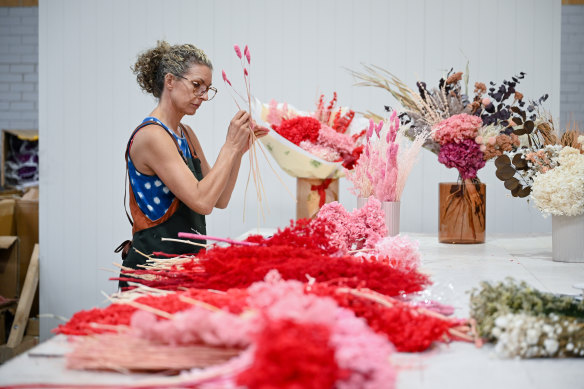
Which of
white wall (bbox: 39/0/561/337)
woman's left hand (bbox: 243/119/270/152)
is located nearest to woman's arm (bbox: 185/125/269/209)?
woman's left hand (bbox: 243/119/270/152)

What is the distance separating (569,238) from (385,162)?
65 cm

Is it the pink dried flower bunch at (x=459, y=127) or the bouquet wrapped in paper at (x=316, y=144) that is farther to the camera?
the bouquet wrapped in paper at (x=316, y=144)

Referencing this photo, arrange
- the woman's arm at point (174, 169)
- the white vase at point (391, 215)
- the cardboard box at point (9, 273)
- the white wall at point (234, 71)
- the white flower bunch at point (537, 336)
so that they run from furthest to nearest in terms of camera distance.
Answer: the cardboard box at point (9, 273) → the white wall at point (234, 71) → the white vase at point (391, 215) → the woman's arm at point (174, 169) → the white flower bunch at point (537, 336)

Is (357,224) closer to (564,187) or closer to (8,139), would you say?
(564,187)

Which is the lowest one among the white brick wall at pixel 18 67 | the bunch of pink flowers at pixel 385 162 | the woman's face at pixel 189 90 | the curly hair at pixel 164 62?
the bunch of pink flowers at pixel 385 162

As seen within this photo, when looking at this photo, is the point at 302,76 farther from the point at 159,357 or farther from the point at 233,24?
the point at 159,357

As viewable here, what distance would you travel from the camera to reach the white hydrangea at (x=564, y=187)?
1.88 m

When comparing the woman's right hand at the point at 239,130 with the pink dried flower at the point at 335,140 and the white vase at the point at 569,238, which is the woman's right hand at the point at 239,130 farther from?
the white vase at the point at 569,238

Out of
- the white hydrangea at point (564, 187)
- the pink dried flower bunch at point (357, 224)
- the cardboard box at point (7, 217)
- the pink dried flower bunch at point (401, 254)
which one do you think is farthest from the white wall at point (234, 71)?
the pink dried flower bunch at point (401, 254)

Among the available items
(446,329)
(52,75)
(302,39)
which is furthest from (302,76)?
(446,329)

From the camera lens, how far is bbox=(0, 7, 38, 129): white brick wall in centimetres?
571

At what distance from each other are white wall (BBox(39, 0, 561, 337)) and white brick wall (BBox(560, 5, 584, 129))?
1.86 m

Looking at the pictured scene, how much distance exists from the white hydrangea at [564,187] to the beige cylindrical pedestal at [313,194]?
0.96 meters

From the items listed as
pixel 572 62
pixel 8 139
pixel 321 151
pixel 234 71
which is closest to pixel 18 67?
pixel 8 139
